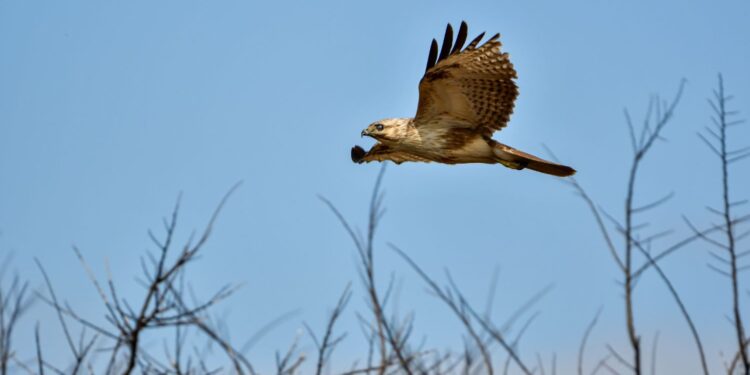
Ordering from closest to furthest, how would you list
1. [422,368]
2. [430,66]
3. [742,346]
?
1. [742,346]
2. [422,368]
3. [430,66]

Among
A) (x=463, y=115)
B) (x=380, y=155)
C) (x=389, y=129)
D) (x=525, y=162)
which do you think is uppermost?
(x=380, y=155)

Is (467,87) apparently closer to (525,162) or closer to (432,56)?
(432,56)

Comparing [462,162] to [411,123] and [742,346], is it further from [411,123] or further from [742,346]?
[742,346]

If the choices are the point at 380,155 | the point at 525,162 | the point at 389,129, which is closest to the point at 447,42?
the point at 389,129

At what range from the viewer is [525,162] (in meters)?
8.66

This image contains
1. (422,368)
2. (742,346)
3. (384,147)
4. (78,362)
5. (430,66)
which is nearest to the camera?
(742,346)

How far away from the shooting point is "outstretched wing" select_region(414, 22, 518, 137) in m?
8.53

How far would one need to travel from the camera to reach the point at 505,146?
8797mm

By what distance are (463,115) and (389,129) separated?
27.9 inches

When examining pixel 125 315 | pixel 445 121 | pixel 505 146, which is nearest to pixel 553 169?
pixel 505 146

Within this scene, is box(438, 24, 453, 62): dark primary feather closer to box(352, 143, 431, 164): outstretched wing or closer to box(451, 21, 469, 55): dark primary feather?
box(451, 21, 469, 55): dark primary feather

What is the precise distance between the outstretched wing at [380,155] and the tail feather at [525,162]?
810mm

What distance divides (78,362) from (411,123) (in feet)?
17.8

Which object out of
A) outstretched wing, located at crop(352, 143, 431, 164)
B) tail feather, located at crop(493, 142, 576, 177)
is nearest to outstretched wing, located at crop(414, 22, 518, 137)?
tail feather, located at crop(493, 142, 576, 177)
